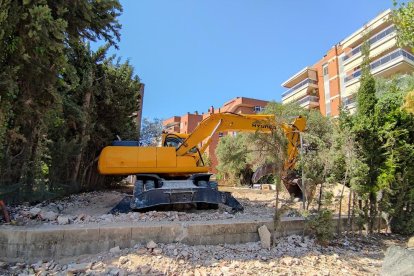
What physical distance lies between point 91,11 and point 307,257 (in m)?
7.76

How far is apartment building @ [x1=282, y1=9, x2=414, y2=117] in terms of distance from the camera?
32.5 meters

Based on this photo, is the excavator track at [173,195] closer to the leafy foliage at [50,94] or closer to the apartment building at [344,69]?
the leafy foliage at [50,94]

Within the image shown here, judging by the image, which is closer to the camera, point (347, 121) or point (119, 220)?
point (119, 220)

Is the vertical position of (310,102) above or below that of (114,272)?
above

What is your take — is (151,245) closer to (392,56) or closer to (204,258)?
(204,258)

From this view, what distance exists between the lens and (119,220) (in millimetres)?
7668

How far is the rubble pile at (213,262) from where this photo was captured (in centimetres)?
546

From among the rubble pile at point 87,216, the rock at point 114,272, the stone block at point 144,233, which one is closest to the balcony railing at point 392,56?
the rubble pile at point 87,216

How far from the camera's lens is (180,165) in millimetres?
10391

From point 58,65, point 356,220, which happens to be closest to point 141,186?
point 58,65

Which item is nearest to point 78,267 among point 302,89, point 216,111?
point 302,89

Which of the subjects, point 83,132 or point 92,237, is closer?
point 92,237

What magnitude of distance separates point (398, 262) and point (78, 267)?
502cm

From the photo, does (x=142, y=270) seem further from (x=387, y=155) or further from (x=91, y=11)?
(x=387, y=155)
